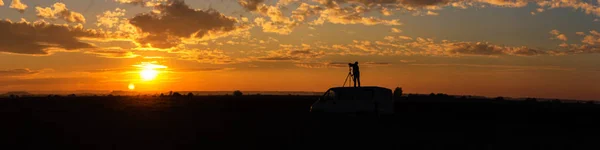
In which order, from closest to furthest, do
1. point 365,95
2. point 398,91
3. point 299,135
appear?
point 299,135 < point 365,95 < point 398,91

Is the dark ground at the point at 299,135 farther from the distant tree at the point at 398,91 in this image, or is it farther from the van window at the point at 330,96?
the distant tree at the point at 398,91

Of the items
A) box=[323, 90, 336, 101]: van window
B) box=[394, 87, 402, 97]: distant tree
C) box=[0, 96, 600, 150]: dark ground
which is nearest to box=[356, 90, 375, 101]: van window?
box=[323, 90, 336, 101]: van window

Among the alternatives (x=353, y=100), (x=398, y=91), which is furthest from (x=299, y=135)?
(x=398, y=91)

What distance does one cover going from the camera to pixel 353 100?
87.7 feet

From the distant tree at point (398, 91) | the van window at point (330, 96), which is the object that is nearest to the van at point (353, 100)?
the van window at point (330, 96)

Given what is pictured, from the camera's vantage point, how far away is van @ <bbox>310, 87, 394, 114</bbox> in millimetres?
26469

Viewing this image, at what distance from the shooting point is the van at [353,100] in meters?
26.5

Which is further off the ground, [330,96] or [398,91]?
[398,91]

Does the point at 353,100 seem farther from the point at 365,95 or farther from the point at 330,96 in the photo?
the point at 330,96

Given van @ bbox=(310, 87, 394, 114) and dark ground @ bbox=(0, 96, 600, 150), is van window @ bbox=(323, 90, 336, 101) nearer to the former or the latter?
van @ bbox=(310, 87, 394, 114)

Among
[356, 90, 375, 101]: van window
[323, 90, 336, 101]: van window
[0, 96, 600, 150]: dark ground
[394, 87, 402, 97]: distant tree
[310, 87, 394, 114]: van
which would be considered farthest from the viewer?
[394, 87, 402, 97]: distant tree

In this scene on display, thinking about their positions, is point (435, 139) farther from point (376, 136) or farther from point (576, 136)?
point (576, 136)

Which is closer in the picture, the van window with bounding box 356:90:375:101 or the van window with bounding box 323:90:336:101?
the van window with bounding box 356:90:375:101

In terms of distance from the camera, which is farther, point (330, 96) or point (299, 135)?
point (330, 96)
